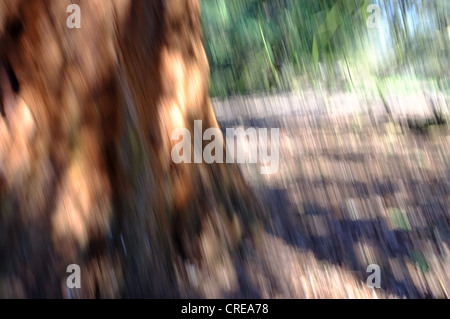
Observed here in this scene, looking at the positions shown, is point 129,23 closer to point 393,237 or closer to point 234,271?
point 234,271

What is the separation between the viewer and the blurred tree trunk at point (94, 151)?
2.09 meters

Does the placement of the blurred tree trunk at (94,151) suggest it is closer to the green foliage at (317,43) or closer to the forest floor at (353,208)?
the forest floor at (353,208)

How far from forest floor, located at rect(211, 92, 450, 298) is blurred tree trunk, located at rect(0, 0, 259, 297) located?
0.51 metres

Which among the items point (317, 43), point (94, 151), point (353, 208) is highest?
point (317, 43)

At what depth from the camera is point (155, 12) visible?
2451 mm

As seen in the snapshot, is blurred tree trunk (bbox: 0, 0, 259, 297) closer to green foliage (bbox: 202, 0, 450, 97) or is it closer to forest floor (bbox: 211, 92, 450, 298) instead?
forest floor (bbox: 211, 92, 450, 298)

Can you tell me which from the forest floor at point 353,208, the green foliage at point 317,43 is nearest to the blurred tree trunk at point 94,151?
the forest floor at point 353,208

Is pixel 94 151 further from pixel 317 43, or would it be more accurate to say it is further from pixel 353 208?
pixel 317 43

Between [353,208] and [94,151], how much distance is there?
222 centimetres

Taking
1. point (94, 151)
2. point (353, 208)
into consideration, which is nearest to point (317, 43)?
point (353, 208)

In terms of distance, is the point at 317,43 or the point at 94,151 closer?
the point at 94,151

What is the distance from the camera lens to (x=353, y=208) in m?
3.75

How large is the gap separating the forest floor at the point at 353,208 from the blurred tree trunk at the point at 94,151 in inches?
20.1
